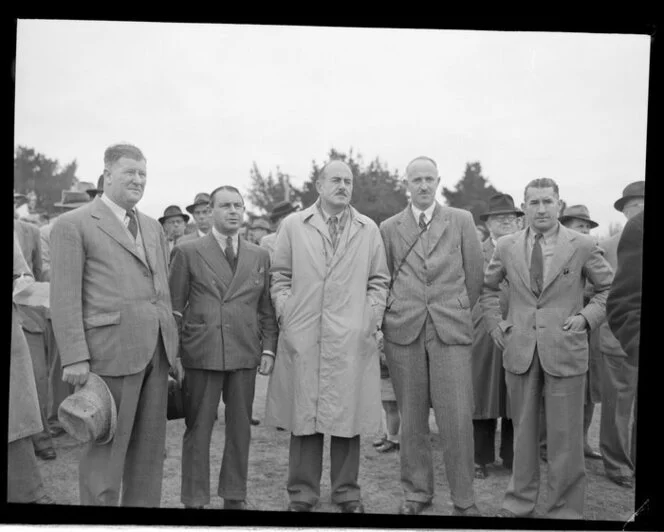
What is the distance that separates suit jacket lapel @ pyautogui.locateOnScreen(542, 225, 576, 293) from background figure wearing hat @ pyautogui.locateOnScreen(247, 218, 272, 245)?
2581 mm

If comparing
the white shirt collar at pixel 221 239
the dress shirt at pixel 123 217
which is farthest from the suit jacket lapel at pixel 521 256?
the dress shirt at pixel 123 217

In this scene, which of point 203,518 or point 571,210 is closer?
point 203,518

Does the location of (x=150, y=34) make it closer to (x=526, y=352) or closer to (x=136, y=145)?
(x=136, y=145)

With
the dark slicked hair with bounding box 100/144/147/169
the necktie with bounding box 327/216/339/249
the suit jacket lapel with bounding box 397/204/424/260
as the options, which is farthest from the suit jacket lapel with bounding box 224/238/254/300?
the suit jacket lapel with bounding box 397/204/424/260

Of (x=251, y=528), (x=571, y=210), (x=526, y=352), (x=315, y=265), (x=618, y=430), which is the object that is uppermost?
(x=571, y=210)

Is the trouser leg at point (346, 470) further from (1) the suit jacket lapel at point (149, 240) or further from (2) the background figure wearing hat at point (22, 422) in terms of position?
(2) the background figure wearing hat at point (22, 422)

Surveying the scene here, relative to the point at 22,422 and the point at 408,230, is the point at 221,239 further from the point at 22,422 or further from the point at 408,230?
the point at 22,422

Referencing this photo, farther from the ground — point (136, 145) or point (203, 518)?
point (136, 145)

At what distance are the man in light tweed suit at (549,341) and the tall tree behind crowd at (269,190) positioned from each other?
1.42m

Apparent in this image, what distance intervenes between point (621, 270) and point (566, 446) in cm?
109

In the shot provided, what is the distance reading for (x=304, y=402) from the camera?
4570mm

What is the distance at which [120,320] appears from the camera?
14.3 feet

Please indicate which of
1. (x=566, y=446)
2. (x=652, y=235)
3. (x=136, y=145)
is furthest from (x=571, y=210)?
(x=136, y=145)

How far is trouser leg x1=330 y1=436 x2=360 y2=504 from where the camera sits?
460 centimetres
